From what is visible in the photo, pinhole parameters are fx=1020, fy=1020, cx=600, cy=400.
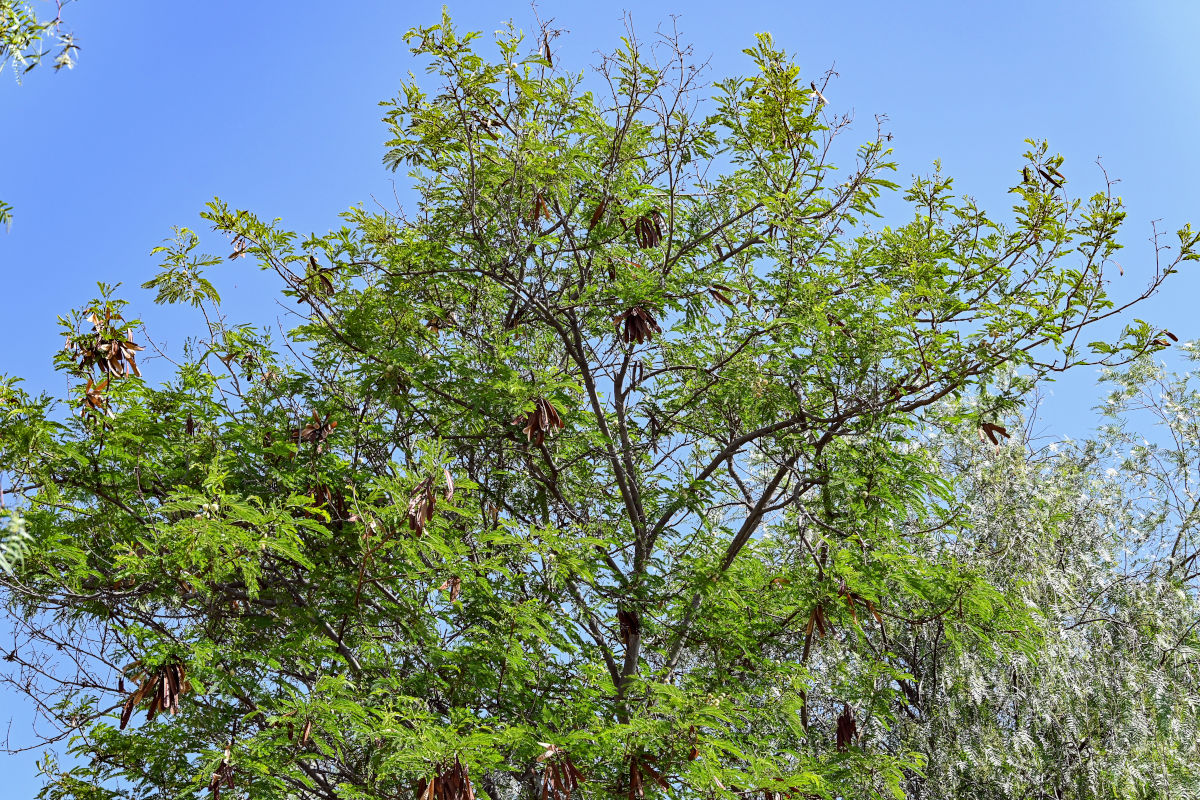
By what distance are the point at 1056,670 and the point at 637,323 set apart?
5.40 metres

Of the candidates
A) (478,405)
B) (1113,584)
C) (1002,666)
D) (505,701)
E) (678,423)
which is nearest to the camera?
(505,701)

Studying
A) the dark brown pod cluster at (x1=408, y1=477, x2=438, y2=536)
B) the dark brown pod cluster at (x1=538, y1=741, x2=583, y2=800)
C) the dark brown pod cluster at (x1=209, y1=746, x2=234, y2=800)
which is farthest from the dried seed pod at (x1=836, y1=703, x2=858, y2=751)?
the dark brown pod cluster at (x1=209, y1=746, x2=234, y2=800)

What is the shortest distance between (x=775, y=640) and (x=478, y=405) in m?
2.98

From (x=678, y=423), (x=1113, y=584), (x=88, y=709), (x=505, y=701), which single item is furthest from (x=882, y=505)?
(x=88, y=709)

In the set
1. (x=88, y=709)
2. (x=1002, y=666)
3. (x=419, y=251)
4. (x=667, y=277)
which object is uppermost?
(x=419, y=251)

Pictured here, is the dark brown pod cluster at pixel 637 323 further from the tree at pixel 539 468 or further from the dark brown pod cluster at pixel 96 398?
the dark brown pod cluster at pixel 96 398

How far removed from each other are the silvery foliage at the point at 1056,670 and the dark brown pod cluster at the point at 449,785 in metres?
5.14

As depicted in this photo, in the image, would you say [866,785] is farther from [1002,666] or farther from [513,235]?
[513,235]

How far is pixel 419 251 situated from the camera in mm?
7922

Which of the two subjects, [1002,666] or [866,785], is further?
[1002,666]

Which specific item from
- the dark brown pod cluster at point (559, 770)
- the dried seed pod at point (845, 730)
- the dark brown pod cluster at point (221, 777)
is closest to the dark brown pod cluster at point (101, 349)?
the dark brown pod cluster at point (221, 777)

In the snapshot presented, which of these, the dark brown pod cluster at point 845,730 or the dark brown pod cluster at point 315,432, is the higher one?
the dark brown pod cluster at point 315,432

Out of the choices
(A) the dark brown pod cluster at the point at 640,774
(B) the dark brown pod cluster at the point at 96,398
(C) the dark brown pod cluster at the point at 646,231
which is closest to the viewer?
(A) the dark brown pod cluster at the point at 640,774

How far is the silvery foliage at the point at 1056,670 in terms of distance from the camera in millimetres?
9672
